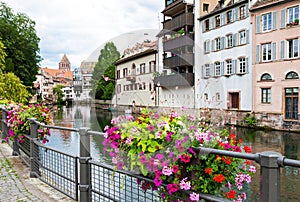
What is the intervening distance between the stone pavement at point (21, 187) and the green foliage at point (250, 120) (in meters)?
19.3

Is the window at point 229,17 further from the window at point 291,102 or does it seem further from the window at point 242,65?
the window at point 291,102

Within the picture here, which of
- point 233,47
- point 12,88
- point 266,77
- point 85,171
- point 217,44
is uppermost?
point 217,44

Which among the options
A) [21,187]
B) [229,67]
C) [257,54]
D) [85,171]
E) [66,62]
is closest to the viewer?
[85,171]

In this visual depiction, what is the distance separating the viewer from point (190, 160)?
225 centimetres

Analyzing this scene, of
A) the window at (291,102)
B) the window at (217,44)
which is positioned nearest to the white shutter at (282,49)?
the window at (291,102)

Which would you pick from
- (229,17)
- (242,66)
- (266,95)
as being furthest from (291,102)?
(229,17)

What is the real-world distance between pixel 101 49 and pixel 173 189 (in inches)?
56.5

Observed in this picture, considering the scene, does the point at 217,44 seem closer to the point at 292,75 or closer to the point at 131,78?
the point at 292,75

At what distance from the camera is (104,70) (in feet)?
8.60

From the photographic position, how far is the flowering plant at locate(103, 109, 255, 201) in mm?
2203

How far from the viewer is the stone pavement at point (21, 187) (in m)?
4.34

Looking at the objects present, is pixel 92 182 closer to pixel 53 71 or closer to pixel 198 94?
pixel 198 94

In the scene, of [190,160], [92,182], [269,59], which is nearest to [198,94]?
[190,160]

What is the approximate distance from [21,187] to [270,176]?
429 cm
